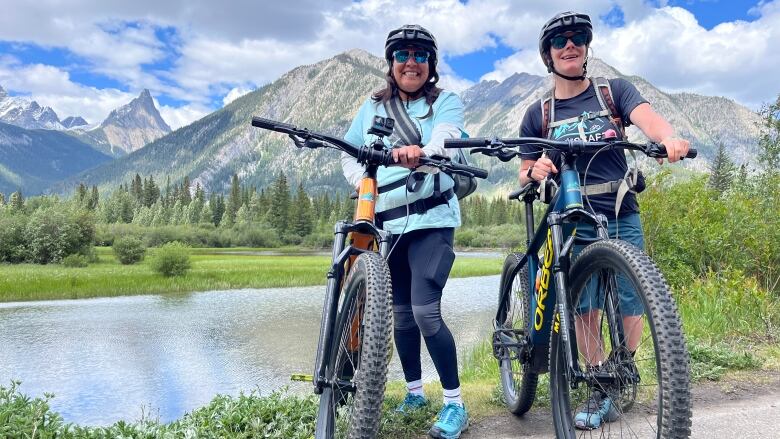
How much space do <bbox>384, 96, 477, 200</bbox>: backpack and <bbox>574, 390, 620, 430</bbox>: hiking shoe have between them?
1.47m

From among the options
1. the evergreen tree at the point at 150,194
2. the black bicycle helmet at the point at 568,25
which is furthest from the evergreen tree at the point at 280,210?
the black bicycle helmet at the point at 568,25

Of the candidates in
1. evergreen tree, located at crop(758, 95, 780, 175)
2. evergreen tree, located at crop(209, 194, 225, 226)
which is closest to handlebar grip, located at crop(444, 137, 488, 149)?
evergreen tree, located at crop(758, 95, 780, 175)

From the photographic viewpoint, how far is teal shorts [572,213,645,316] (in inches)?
92.2

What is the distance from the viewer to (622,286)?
2.46 m

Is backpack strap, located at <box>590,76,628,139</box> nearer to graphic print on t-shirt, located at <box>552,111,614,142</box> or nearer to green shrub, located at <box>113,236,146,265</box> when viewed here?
graphic print on t-shirt, located at <box>552,111,614,142</box>

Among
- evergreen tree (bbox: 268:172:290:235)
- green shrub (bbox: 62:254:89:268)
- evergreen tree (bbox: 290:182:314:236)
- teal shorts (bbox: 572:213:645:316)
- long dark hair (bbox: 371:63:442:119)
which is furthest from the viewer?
evergreen tree (bbox: 268:172:290:235)

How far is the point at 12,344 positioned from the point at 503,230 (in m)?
86.5

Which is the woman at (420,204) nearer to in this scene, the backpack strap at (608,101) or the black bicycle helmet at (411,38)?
the black bicycle helmet at (411,38)

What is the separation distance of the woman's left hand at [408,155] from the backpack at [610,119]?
92 centimetres

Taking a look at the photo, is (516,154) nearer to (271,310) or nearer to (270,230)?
(271,310)

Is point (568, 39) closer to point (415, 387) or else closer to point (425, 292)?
point (425, 292)

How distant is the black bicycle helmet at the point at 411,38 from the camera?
11.0 ft

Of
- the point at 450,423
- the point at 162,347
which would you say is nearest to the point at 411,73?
the point at 450,423

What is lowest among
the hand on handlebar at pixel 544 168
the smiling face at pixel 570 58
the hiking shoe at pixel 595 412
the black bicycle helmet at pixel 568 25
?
the hiking shoe at pixel 595 412
